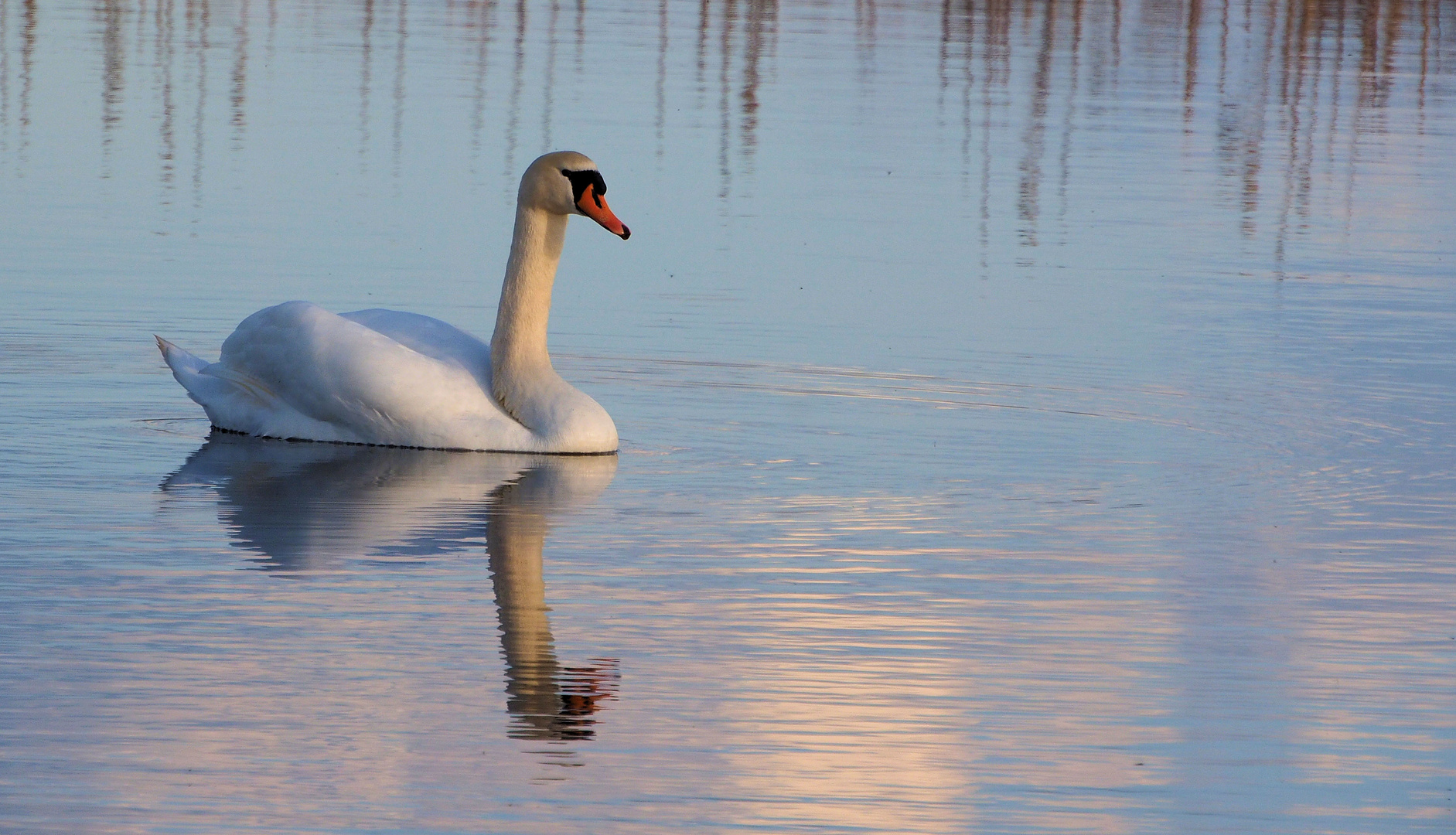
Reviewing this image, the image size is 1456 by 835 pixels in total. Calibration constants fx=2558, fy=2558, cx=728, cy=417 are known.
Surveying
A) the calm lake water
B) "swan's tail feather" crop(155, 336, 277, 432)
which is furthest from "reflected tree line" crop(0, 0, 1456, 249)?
"swan's tail feather" crop(155, 336, 277, 432)

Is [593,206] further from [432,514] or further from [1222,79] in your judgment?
[1222,79]

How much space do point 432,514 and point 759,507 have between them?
118cm

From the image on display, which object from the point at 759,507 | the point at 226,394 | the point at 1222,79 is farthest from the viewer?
the point at 1222,79

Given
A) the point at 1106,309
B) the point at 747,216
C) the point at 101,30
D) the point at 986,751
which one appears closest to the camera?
the point at 986,751

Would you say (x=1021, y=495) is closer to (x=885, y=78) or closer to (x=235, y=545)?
(x=235, y=545)

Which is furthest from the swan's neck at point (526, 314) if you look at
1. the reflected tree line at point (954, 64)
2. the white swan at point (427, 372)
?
the reflected tree line at point (954, 64)

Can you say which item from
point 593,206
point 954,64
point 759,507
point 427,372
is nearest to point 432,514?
point 759,507

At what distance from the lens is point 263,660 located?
6.68m

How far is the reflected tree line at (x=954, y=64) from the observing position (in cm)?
2303

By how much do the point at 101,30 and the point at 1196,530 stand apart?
2924 centimetres

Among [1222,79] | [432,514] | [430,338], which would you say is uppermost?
[1222,79]

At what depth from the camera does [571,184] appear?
1095 cm

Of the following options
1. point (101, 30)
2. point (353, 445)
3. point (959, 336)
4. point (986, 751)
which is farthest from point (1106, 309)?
point (101, 30)

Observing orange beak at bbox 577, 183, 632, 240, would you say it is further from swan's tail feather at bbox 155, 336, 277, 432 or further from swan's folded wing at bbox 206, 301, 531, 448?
swan's tail feather at bbox 155, 336, 277, 432
